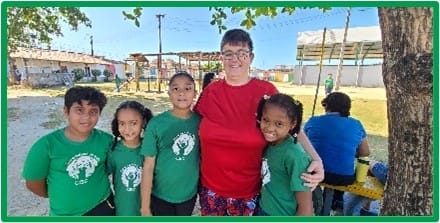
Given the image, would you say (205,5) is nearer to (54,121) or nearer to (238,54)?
(238,54)

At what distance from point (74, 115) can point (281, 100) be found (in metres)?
0.94

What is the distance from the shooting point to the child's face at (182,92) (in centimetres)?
153

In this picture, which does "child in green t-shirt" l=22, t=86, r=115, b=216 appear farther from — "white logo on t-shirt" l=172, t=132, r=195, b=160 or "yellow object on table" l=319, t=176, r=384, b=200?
"yellow object on table" l=319, t=176, r=384, b=200

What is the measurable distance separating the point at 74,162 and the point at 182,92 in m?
0.57

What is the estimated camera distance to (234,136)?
144 cm

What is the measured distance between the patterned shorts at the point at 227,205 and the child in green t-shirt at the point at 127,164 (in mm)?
355

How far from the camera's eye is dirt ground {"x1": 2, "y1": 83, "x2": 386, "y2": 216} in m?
2.67

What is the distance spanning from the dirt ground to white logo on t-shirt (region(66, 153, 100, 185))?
20.0 inches

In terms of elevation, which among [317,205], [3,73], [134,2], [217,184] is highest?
[134,2]

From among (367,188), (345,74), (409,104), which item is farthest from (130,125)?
(345,74)

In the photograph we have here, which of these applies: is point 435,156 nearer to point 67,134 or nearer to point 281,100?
point 281,100

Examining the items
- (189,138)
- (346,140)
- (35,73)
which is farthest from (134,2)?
(35,73)

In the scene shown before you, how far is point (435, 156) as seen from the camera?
143cm

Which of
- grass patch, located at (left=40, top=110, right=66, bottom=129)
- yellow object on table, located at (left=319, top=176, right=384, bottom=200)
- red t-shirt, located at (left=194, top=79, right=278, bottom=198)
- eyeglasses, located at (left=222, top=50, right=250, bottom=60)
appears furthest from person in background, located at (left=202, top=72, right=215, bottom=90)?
grass patch, located at (left=40, top=110, right=66, bottom=129)
